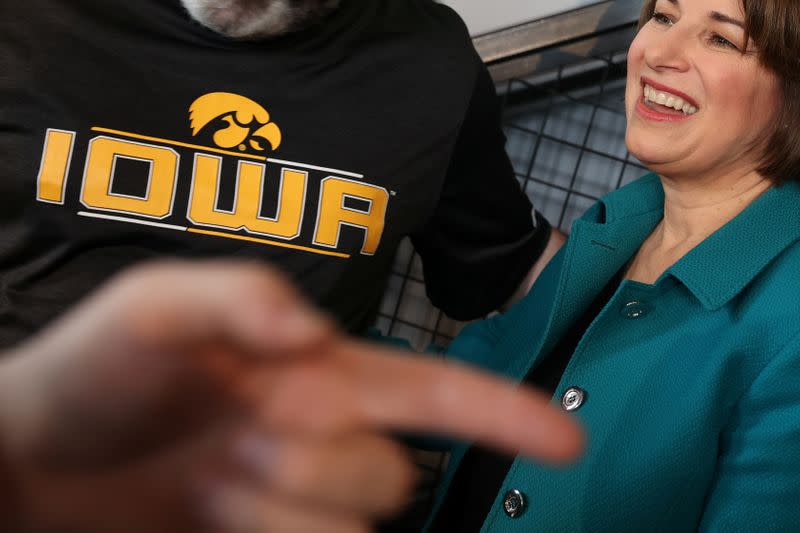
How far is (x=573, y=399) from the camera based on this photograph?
113 centimetres

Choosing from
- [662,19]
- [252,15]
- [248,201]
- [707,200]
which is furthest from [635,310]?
[252,15]

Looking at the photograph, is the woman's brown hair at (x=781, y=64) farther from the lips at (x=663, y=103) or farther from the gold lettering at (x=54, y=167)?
the gold lettering at (x=54, y=167)

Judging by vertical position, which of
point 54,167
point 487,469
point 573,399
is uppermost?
point 54,167

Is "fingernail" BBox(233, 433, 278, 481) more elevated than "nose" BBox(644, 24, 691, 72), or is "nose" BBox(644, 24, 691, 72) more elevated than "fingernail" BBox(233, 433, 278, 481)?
"nose" BBox(644, 24, 691, 72)

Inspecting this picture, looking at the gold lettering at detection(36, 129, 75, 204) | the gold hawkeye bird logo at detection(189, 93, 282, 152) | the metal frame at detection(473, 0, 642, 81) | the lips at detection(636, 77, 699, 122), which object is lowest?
the gold lettering at detection(36, 129, 75, 204)

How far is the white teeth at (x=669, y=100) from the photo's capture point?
1127 millimetres

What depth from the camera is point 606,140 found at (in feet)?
5.49

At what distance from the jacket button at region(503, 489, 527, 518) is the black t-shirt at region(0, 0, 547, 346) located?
0.38 metres

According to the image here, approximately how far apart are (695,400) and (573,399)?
16cm

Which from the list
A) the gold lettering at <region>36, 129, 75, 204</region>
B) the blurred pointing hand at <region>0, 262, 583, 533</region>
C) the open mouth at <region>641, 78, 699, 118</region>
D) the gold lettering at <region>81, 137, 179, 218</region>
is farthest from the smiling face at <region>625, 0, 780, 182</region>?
the blurred pointing hand at <region>0, 262, 583, 533</region>

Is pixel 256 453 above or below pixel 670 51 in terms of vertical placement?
below

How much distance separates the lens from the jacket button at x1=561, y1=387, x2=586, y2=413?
1124 millimetres

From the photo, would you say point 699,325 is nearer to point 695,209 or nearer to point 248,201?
point 695,209

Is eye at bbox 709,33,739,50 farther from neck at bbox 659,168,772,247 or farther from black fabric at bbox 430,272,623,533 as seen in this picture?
black fabric at bbox 430,272,623,533
